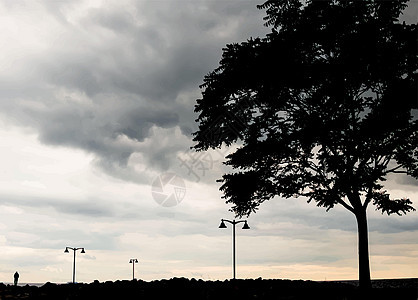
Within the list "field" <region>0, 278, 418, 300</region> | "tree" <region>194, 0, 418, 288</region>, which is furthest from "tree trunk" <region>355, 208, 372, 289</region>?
"field" <region>0, 278, 418, 300</region>

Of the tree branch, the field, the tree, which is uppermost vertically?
the tree

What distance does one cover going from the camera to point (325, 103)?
20000mm

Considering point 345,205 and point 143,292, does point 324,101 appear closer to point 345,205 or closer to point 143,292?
point 345,205

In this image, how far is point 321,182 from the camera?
1983 centimetres

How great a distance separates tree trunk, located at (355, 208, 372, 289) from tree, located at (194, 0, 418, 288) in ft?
0.14

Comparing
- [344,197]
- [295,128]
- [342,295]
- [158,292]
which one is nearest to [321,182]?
[344,197]

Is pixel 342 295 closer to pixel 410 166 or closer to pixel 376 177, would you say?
pixel 376 177

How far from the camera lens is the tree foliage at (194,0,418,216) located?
1881 cm

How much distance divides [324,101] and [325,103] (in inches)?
12.7

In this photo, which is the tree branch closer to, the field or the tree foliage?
the tree foliage

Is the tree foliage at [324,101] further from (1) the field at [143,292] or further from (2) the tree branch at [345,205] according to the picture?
(1) the field at [143,292]

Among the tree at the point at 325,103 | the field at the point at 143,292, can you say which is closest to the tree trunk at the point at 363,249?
the tree at the point at 325,103

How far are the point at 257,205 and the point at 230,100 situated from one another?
5114mm

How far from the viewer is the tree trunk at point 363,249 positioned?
734 inches
